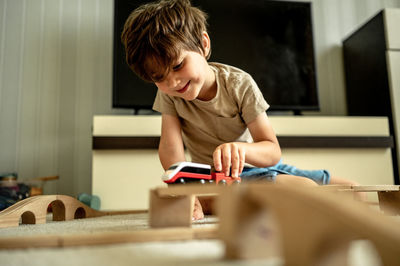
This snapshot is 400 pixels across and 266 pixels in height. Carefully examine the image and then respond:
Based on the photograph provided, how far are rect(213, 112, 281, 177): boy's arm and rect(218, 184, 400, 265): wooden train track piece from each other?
32 centimetres

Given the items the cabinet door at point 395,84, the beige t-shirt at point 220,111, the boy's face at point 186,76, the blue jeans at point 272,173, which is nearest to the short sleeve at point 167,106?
the beige t-shirt at point 220,111

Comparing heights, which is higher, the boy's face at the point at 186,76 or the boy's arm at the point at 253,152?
the boy's face at the point at 186,76

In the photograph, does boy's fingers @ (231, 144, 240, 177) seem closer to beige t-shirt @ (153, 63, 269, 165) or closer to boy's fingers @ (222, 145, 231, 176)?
boy's fingers @ (222, 145, 231, 176)

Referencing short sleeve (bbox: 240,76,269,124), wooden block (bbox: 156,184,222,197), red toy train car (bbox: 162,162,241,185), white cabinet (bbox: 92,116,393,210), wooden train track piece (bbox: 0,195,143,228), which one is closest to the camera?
wooden block (bbox: 156,184,222,197)

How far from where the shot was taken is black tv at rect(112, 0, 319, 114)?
171 cm

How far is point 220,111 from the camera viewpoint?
3.13 feet

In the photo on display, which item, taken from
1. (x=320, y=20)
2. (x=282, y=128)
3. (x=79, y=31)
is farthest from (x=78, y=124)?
A: (x=320, y=20)

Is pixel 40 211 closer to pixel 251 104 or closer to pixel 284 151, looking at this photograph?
pixel 251 104

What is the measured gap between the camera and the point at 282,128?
1.51 meters

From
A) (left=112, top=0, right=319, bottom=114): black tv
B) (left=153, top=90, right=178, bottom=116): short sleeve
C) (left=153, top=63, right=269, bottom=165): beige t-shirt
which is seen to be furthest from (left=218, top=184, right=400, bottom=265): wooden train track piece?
(left=112, top=0, right=319, bottom=114): black tv

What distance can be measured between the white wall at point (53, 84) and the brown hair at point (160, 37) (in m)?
0.98

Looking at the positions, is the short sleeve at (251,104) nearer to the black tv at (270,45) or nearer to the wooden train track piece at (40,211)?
the wooden train track piece at (40,211)

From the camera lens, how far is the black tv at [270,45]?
1710 mm

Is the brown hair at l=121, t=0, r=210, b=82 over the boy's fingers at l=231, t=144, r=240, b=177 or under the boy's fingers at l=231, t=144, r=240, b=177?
over
